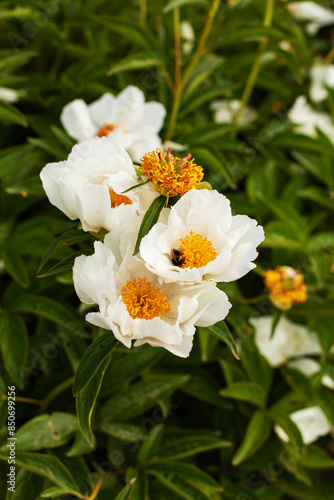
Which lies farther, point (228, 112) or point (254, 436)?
point (228, 112)

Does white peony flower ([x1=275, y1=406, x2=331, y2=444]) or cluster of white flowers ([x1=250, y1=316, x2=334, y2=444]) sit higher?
cluster of white flowers ([x1=250, y1=316, x2=334, y2=444])

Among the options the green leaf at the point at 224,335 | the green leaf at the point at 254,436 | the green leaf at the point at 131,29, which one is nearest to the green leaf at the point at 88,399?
the green leaf at the point at 224,335

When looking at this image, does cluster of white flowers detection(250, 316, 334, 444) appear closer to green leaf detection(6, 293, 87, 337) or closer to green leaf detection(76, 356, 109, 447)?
green leaf detection(6, 293, 87, 337)

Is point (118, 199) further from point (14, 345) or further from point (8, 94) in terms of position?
point (8, 94)

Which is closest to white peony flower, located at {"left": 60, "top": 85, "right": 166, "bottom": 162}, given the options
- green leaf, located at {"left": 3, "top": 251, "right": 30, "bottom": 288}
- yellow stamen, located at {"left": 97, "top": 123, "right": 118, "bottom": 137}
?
yellow stamen, located at {"left": 97, "top": 123, "right": 118, "bottom": 137}

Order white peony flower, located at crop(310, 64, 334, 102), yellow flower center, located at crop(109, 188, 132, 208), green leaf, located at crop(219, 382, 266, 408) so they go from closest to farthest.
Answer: yellow flower center, located at crop(109, 188, 132, 208), green leaf, located at crop(219, 382, 266, 408), white peony flower, located at crop(310, 64, 334, 102)

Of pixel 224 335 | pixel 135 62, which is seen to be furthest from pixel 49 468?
pixel 135 62
